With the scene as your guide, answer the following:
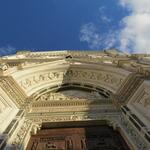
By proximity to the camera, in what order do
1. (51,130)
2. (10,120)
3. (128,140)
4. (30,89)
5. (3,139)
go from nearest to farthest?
(3,139) → (128,140) → (10,120) → (51,130) → (30,89)

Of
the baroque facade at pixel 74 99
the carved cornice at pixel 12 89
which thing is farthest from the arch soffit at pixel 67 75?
the carved cornice at pixel 12 89

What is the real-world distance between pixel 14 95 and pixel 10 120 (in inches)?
47.8

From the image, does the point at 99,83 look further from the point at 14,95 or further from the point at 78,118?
the point at 14,95

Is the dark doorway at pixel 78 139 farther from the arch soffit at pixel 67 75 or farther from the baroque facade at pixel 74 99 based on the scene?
the arch soffit at pixel 67 75

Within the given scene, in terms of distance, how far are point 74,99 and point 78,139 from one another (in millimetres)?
2337

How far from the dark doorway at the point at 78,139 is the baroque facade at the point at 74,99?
0.18 metres

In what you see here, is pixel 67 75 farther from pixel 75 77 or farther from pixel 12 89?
pixel 12 89

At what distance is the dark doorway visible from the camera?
6684 mm

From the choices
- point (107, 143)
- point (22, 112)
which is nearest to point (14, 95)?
point (22, 112)

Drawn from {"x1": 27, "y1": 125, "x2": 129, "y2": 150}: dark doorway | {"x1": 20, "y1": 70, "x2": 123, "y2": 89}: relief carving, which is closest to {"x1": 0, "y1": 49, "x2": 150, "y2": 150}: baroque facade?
{"x1": 20, "y1": 70, "x2": 123, "y2": 89}: relief carving

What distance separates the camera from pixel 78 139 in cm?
705

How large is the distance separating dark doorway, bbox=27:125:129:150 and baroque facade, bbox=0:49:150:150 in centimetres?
18

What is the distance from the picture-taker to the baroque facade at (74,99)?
671cm

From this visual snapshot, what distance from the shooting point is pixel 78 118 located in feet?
25.9
